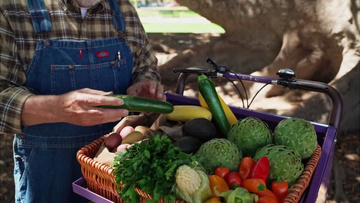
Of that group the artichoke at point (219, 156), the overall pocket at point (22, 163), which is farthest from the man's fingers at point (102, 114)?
the overall pocket at point (22, 163)

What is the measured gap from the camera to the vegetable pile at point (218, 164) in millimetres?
1222

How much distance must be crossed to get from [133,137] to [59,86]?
1.65ft

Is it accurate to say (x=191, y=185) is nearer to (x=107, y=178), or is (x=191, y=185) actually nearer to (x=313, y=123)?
(x=107, y=178)

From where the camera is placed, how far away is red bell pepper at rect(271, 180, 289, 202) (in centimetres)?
127

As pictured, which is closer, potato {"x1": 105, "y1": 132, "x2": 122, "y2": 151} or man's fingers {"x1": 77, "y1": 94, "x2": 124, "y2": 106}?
man's fingers {"x1": 77, "y1": 94, "x2": 124, "y2": 106}

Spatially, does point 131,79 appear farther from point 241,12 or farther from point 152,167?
point 241,12

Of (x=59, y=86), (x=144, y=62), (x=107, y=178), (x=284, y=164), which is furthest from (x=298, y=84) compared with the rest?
(x=59, y=86)

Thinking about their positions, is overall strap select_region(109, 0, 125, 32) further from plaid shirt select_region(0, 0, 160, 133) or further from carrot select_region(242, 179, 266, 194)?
carrot select_region(242, 179, 266, 194)

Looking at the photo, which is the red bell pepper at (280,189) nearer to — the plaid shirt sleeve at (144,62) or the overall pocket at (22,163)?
the plaid shirt sleeve at (144,62)

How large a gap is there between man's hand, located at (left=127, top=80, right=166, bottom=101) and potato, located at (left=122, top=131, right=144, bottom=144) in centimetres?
36

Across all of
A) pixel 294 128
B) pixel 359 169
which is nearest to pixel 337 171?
pixel 359 169

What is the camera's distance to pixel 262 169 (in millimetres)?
1313

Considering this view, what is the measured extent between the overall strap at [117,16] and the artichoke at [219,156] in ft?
Result: 2.95

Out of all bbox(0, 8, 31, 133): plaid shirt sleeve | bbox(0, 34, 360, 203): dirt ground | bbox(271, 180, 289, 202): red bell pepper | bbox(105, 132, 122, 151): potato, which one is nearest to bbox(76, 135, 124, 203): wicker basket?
bbox(105, 132, 122, 151): potato
